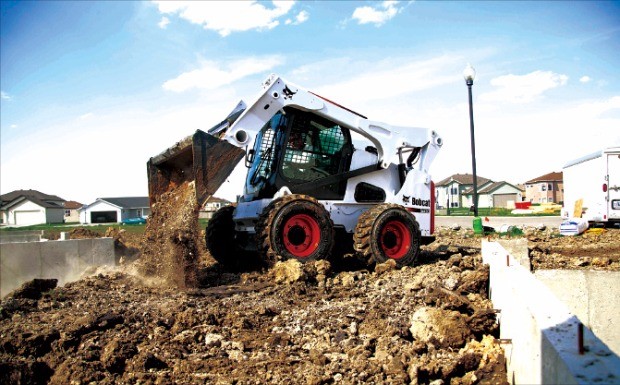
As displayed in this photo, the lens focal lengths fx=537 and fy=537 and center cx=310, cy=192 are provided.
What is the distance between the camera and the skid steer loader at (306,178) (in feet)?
27.1

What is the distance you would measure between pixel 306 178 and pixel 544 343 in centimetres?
673

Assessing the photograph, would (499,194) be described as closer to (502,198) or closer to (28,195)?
(502,198)

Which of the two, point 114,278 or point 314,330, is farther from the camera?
point 114,278

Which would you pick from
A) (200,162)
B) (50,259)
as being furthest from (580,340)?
(50,259)

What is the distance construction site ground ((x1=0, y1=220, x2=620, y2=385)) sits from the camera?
4262 mm

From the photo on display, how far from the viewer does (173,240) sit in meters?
7.60

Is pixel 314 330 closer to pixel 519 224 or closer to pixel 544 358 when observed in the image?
pixel 544 358

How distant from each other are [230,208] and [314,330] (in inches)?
225

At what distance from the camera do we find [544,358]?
2902 millimetres

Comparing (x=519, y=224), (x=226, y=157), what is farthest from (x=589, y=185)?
(x=226, y=157)

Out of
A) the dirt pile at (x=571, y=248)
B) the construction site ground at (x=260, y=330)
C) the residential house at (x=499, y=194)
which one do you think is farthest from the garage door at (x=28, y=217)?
the construction site ground at (x=260, y=330)

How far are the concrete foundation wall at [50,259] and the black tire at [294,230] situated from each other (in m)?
3.76

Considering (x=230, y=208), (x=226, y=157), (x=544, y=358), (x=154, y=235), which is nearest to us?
(x=544, y=358)

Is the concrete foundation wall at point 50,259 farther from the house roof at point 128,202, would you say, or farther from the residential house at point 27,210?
the house roof at point 128,202
